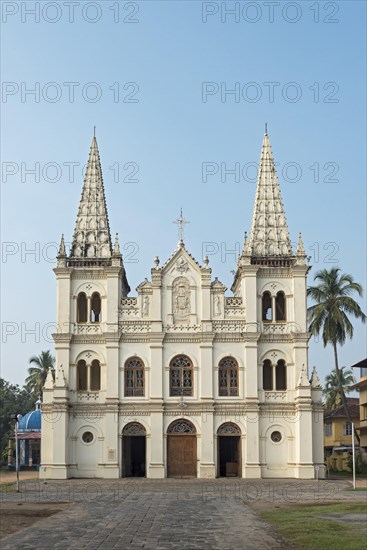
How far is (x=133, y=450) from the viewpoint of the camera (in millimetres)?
51344

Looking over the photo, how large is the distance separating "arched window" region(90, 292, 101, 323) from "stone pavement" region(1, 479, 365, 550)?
10399mm

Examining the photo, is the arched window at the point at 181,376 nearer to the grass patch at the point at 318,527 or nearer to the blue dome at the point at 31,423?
the blue dome at the point at 31,423

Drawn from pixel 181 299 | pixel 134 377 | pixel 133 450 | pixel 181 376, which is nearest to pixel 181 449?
pixel 181 376

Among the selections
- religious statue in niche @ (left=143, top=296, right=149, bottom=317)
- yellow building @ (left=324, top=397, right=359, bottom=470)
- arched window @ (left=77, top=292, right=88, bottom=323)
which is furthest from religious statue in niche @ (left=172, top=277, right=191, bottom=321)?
yellow building @ (left=324, top=397, right=359, bottom=470)

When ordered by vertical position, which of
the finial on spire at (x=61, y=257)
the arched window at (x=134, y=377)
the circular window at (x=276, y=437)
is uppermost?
the finial on spire at (x=61, y=257)

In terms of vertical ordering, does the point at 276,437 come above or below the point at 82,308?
below

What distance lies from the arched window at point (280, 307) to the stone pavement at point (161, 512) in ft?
33.8

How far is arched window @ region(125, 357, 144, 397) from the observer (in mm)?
48781

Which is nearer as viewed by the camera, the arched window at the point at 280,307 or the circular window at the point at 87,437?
the circular window at the point at 87,437

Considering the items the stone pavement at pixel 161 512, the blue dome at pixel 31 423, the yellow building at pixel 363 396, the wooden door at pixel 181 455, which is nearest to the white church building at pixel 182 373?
the wooden door at pixel 181 455

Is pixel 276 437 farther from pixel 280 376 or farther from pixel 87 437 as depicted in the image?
pixel 87 437

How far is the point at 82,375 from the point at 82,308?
4.03 m

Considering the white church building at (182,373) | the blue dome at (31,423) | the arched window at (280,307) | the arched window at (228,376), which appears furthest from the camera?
the blue dome at (31,423)

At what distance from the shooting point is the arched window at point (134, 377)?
48781mm
